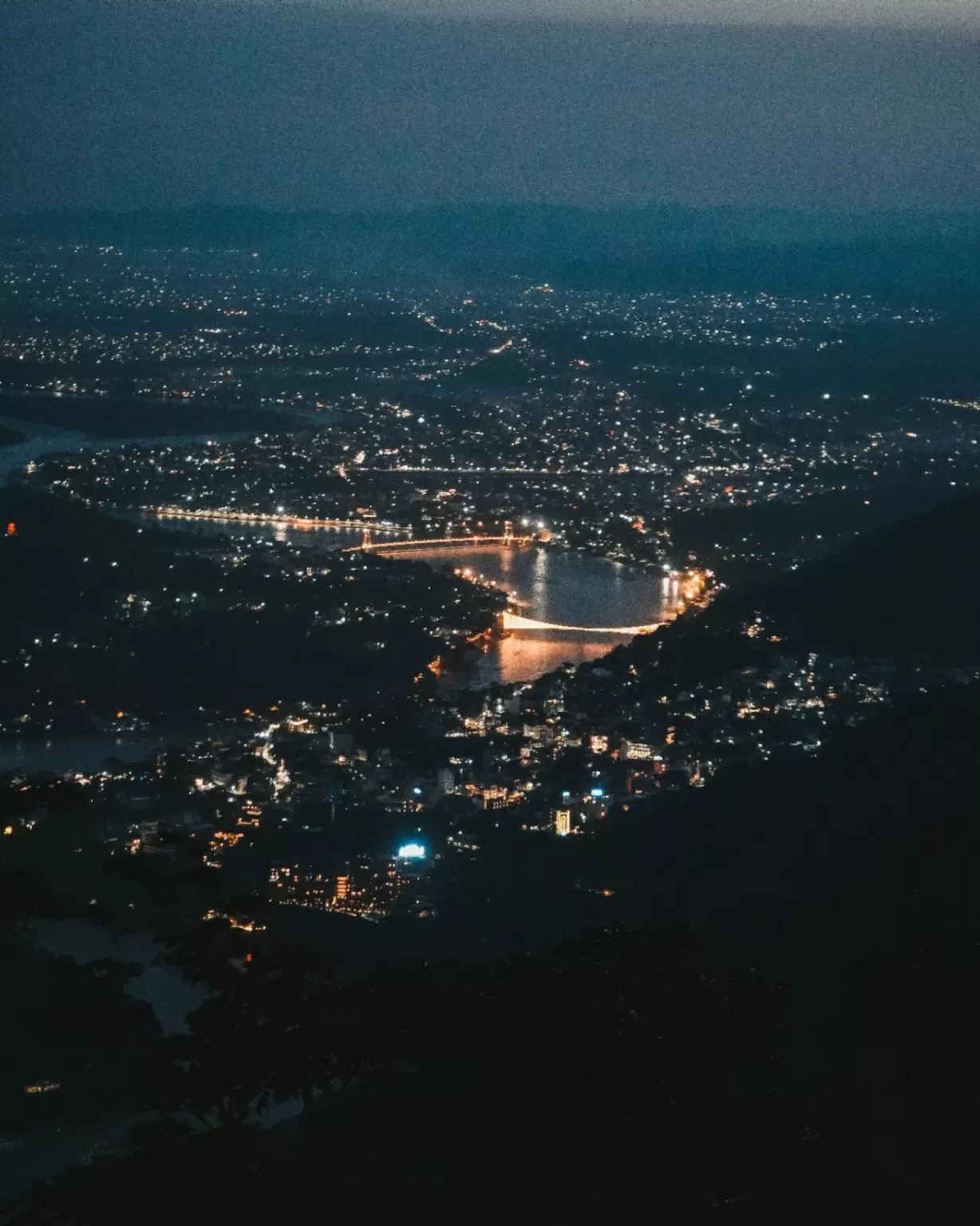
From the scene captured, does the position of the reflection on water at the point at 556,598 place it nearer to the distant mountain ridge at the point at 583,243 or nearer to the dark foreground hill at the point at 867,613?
the dark foreground hill at the point at 867,613

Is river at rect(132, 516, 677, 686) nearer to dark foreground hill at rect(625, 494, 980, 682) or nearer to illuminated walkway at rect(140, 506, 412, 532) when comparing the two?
illuminated walkway at rect(140, 506, 412, 532)

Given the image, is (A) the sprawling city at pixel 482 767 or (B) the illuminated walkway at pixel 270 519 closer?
(A) the sprawling city at pixel 482 767

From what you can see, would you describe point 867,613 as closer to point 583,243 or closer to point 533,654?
point 533,654

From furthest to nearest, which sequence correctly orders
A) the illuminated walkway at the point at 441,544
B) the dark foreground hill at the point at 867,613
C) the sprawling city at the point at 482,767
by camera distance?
the illuminated walkway at the point at 441,544 → the dark foreground hill at the point at 867,613 → the sprawling city at the point at 482,767

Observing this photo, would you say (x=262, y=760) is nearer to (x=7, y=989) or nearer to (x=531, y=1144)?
(x=7, y=989)

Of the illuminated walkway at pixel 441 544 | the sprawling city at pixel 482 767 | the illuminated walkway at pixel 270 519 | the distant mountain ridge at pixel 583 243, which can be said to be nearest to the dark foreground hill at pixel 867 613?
the sprawling city at pixel 482 767

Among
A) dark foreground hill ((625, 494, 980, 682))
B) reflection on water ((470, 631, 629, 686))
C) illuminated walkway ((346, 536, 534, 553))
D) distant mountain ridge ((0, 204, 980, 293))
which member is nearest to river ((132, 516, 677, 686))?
reflection on water ((470, 631, 629, 686))

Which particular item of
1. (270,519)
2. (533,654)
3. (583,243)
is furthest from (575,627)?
(583,243)
